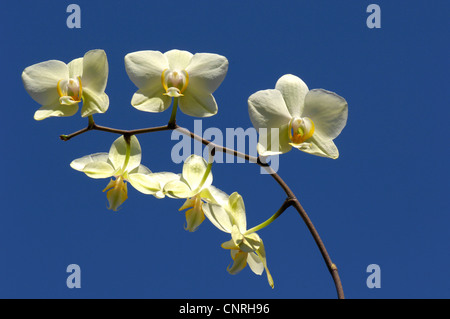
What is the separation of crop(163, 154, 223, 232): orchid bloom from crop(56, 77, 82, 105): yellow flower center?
384 millimetres

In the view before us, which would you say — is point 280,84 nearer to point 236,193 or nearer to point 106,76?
point 236,193

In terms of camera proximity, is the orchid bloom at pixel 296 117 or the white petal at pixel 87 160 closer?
the orchid bloom at pixel 296 117

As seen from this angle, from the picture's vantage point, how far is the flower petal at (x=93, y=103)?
4.46ft

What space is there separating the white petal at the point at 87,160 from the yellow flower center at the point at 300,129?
60cm

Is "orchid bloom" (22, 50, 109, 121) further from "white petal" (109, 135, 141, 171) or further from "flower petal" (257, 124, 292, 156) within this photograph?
"flower petal" (257, 124, 292, 156)

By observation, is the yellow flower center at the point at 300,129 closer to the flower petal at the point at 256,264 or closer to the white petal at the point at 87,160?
the flower petal at the point at 256,264

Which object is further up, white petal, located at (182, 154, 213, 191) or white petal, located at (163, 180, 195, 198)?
white petal, located at (182, 154, 213, 191)

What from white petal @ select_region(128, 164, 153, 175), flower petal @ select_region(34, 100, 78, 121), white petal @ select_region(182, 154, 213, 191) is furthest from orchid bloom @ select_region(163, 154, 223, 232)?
flower petal @ select_region(34, 100, 78, 121)

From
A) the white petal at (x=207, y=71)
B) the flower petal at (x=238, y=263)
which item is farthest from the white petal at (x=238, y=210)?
the white petal at (x=207, y=71)

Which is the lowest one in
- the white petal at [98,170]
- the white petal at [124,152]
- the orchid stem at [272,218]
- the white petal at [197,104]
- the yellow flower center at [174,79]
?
the orchid stem at [272,218]

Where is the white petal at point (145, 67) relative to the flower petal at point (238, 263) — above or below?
A: above

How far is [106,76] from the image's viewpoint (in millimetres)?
1362

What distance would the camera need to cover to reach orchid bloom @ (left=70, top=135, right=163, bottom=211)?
1.38 meters

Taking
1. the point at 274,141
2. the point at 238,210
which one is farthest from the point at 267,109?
the point at 238,210
